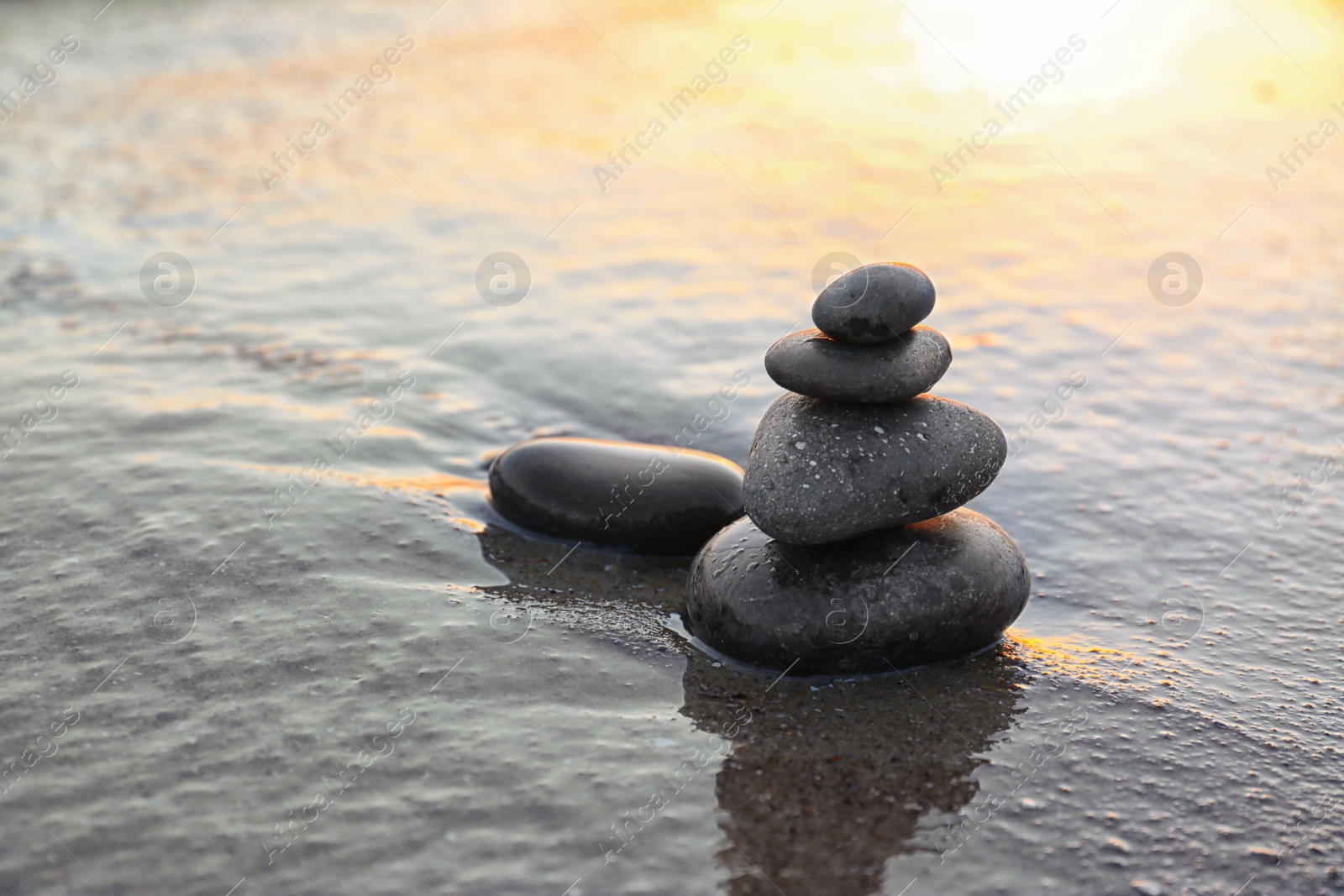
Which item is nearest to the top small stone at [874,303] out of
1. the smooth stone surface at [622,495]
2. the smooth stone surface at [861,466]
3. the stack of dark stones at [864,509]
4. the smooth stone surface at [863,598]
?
the stack of dark stones at [864,509]

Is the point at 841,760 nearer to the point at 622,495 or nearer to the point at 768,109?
the point at 622,495

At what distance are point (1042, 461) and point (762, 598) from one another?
2829mm

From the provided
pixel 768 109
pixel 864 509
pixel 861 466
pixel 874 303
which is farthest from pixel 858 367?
pixel 768 109

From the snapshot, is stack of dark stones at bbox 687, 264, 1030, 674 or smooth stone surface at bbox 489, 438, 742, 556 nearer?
stack of dark stones at bbox 687, 264, 1030, 674

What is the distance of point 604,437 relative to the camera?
699 cm

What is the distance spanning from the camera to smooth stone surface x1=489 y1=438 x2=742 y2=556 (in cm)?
558

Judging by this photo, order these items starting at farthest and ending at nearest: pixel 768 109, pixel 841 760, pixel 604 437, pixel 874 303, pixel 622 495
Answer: pixel 768 109
pixel 604 437
pixel 622 495
pixel 874 303
pixel 841 760

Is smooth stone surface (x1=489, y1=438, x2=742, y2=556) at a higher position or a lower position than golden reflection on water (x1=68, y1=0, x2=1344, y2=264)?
lower

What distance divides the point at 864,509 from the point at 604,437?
9.03 ft

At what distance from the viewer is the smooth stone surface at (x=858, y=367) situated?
4.54 meters

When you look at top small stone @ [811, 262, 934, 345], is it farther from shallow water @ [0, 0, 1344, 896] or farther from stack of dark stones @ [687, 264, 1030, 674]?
shallow water @ [0, 0, 1344, 896]

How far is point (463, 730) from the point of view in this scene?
418cm

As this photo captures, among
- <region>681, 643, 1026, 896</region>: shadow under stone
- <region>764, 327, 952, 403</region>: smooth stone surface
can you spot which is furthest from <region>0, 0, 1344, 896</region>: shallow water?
<region>764, 327, 952, 403</region>: smooth stone surface

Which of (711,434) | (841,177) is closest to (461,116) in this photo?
(841,177)
